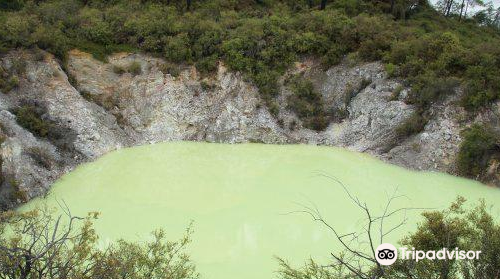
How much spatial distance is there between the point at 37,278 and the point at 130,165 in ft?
41.8

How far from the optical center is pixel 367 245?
40.7 feet

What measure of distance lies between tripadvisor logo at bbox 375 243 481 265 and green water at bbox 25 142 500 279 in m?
4.13

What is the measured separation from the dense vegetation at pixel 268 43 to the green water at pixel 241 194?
3.77m

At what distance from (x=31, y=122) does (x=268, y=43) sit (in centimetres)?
1328

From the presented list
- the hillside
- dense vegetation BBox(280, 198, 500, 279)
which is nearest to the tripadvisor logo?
dense vegetation BBox(280, 198, 500, 279)

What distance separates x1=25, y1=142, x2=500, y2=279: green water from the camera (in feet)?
41.8

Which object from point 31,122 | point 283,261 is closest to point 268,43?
point 31,122

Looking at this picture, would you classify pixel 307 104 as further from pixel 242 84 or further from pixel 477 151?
pixel 477 151

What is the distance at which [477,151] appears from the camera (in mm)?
18062

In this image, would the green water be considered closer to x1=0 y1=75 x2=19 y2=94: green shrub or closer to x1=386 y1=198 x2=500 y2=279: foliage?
x1=386 y1=198 x2=500 y2=279: foliage

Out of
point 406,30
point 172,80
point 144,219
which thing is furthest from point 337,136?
point 144,219

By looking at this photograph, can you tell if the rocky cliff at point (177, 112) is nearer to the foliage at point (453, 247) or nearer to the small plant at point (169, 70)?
the small plant at point (169, 70)

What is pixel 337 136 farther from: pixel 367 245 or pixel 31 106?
pixel 31 106

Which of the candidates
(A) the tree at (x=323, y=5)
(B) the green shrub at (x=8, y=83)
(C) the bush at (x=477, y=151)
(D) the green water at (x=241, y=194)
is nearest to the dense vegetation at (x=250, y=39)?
(B) the green shrub at (x=8, y=83)
